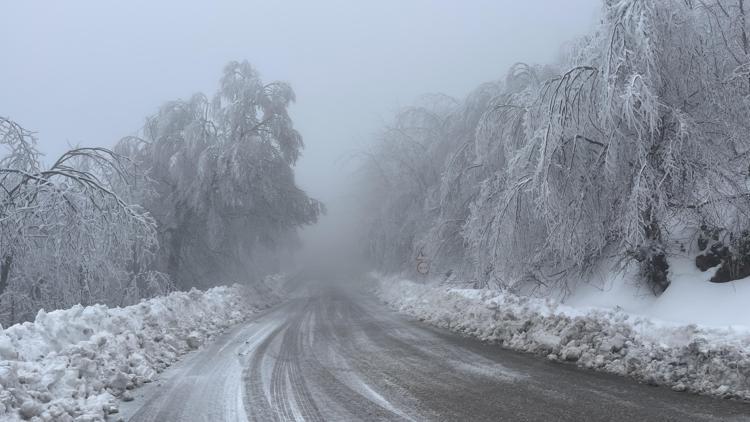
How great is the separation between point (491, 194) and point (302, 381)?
790cm

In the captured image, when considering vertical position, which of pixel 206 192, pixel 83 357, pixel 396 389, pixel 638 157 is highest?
pixel 206 192

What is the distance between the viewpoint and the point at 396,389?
6.54m

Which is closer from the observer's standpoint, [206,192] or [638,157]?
[638,157]

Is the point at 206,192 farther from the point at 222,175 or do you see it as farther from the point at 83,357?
the point at 83,357

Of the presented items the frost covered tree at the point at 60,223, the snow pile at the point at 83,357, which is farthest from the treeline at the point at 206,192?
the snow pile at the point at 83,357

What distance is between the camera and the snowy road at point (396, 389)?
541 centimetres

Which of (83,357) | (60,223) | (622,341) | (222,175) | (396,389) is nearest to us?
(396,389)

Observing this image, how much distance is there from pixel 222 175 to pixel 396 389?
1720 cm

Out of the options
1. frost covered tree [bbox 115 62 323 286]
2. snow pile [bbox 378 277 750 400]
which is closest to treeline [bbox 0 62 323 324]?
frost covered tree [bbox 115 62 323 286]

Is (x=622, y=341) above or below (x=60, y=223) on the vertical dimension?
below

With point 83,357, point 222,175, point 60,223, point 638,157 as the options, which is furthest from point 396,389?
point 222,175

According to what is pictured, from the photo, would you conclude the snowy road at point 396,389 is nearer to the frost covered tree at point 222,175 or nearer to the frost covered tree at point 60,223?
the frost covered tree at point 60,223

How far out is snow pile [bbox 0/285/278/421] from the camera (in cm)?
534

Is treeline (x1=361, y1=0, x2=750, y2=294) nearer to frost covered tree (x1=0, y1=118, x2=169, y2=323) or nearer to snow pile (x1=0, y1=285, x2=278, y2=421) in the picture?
snow pile (x1=0, y1=285, x2=278, y2=421)
